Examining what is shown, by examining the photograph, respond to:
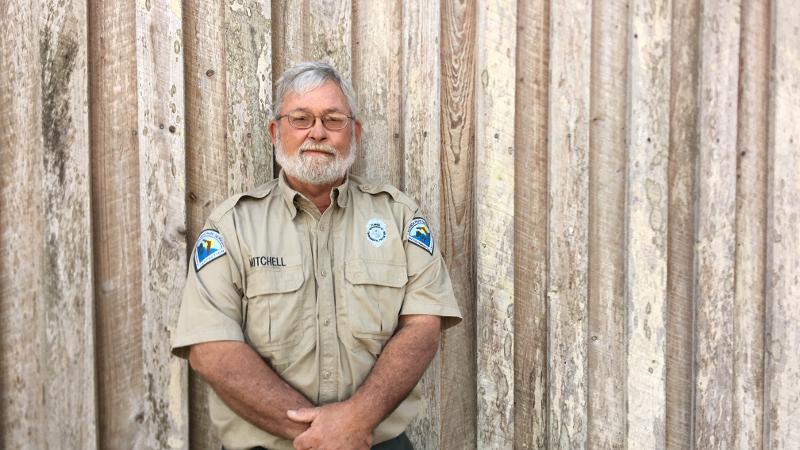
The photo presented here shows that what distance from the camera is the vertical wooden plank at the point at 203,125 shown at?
8.11 ft

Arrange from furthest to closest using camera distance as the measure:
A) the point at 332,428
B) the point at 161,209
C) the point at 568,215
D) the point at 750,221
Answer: the point at 750,221 → the point at 568,215 → the point at 161,209 → the point at 332,428

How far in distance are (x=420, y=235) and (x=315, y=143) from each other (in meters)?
0.47

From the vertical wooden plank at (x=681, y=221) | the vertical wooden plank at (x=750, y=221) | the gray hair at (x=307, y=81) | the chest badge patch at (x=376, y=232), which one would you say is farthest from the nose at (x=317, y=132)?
the vertical wooden plank at (x=750, y=221)

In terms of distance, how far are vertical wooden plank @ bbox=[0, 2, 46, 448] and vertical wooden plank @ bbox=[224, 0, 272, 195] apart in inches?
25.4

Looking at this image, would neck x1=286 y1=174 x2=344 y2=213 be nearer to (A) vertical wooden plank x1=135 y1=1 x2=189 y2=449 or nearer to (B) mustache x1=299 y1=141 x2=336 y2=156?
(B) mustache x1=299 y1=141 x2=336 y2=156

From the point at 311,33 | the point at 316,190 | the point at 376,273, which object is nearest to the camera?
the point at 376,273

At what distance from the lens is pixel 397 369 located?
2080mm

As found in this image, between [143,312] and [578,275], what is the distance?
167cm

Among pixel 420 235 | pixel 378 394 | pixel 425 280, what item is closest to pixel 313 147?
pixel 420 235

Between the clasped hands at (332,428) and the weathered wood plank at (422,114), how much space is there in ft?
2.23

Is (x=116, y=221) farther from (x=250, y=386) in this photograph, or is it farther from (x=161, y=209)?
(x=250, y=386)

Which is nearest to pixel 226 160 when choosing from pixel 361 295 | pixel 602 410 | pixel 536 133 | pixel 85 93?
pixel 85 93

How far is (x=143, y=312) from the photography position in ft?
7.95

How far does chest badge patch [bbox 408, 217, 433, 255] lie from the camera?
7.39 feet
